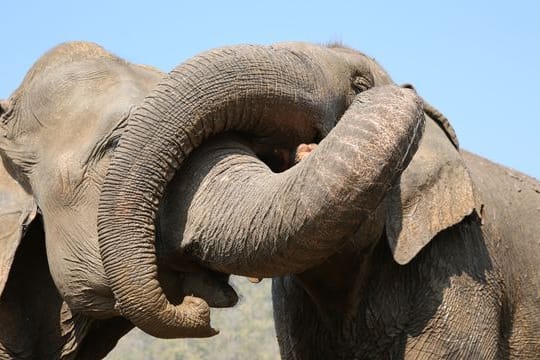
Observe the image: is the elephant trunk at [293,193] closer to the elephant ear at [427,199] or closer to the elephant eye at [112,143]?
the elephant eye at [112,143]

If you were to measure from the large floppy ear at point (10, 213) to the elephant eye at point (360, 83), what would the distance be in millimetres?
1485

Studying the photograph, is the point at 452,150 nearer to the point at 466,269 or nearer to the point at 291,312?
the point at 466,269

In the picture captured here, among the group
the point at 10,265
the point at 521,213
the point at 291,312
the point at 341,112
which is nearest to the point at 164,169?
the point at 341,112

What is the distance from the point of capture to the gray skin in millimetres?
5926

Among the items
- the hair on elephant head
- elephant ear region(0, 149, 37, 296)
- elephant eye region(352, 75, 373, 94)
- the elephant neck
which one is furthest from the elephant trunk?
elephant ear region(0, 149, 37, 296)

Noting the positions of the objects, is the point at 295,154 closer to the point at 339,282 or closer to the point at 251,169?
the point at 251,169

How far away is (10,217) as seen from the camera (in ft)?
22.3

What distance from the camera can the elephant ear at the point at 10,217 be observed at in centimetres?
667

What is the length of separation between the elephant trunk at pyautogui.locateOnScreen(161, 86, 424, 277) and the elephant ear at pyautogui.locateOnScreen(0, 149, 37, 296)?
118cm

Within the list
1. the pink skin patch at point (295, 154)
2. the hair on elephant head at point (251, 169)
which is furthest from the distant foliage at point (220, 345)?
the hair on elephant head at point (251, 169)

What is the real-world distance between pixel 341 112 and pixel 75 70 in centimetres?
112

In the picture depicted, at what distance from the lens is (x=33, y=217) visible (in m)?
6.54

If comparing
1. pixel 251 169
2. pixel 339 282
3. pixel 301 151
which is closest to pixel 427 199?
pixel 339 282

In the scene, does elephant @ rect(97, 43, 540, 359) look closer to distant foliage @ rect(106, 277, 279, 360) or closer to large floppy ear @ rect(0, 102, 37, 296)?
large floppy ear @ rect(0, 102, 37, 296)
